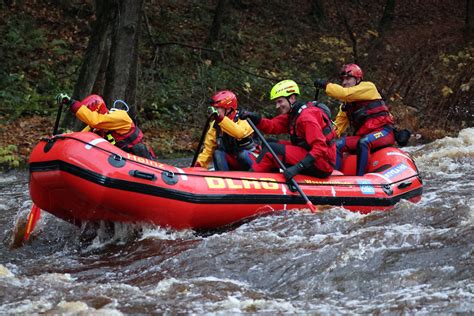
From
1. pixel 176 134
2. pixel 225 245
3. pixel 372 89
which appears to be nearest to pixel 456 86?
pixel 176 134

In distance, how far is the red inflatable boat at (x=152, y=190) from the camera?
6.95 meters

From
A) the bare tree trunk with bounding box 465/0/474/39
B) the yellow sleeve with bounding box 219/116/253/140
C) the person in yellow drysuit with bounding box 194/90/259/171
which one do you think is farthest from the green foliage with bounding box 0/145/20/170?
the bare tree trunk with bounding box 465/0/474/39

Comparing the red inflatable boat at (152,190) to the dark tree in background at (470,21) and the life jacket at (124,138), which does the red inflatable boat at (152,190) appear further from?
the dark tree in background at (470,21)

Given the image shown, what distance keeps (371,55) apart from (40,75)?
28.4 feet

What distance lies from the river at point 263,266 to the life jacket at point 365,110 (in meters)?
1.71

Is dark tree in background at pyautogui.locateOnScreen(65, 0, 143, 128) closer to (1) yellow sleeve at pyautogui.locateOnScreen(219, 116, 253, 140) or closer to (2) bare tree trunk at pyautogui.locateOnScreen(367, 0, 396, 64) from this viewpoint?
(1) yellow sleeve at pyautogui.locateOnScreen(219, 116, 253, 140)

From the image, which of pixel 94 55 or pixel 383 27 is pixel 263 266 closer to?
pixel 94 55

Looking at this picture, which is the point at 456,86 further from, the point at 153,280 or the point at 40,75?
the point at 153,280

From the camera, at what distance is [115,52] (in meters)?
12.2

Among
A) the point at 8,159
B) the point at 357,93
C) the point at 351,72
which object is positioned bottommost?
the point at 8,159

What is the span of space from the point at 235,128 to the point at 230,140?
0.98ft

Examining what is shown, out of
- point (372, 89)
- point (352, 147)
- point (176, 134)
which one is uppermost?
point (372, 89)

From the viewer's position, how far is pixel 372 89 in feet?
30.9

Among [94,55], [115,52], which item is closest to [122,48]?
[115,52]
